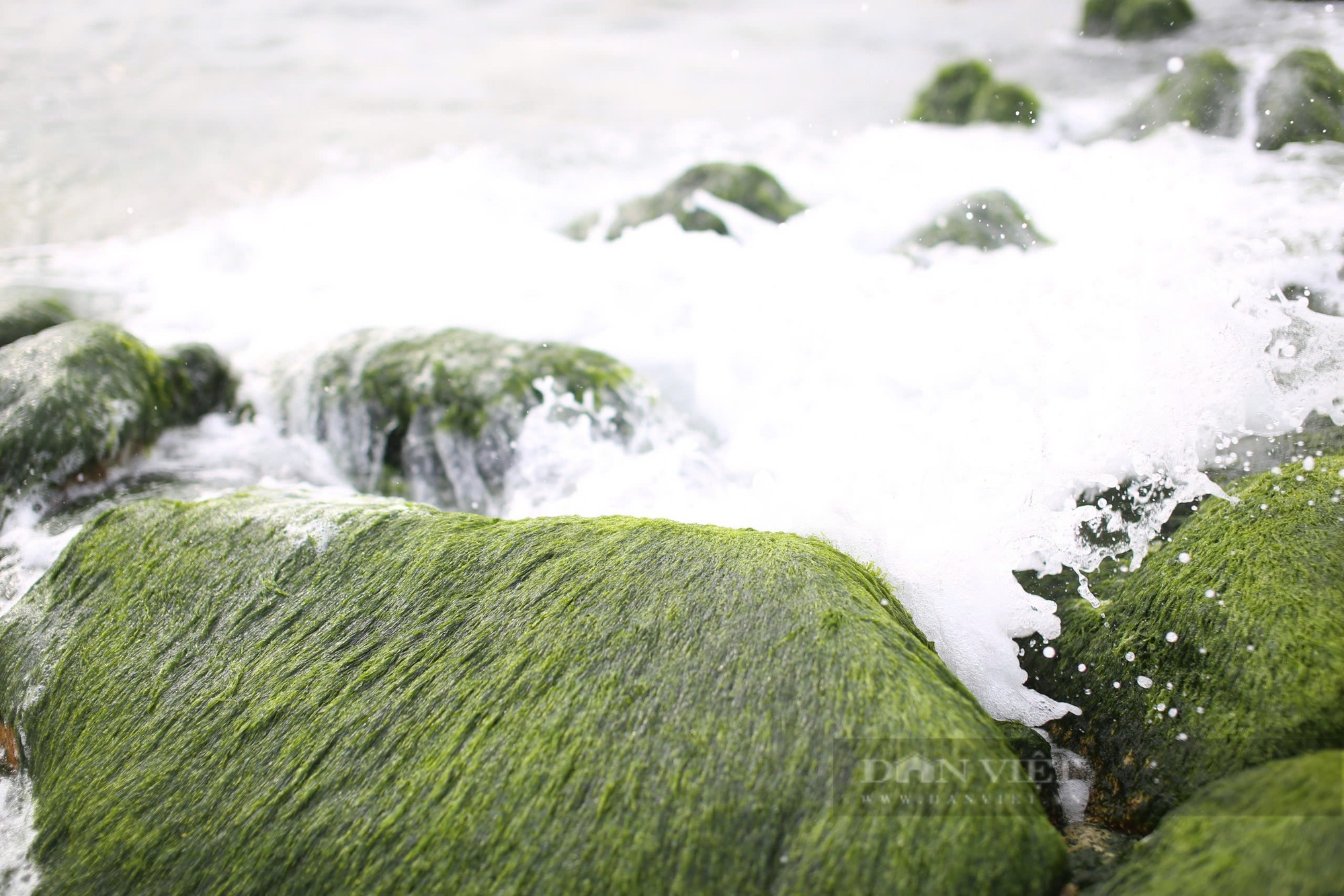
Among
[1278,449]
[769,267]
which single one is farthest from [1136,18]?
[1278,449]

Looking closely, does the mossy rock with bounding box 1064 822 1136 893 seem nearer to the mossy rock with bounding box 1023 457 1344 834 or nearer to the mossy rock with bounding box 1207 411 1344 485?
the mossy rock with bounding box 1023 457 1344 834

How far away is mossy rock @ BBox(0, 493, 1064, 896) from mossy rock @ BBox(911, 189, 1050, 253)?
434cm

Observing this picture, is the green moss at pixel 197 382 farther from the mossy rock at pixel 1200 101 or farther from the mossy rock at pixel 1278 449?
the mossy rock at pixel 1200 101

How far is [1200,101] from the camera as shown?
8234mm

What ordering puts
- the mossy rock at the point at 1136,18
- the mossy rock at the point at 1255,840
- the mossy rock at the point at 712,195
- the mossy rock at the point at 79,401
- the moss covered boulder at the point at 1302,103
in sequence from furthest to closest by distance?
the mossy rock at the point at 1136,18
the mossy rock at the point at 712,195
the moss covered boulder at the point at 1302,103
the mossy rock at the point at 79,401
the mossy rock at the point at 1255,840

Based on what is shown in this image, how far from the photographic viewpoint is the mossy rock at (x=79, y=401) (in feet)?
14.1

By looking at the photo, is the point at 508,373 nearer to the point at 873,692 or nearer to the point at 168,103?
the point at 873,692

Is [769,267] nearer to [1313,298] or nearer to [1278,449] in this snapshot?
[1313,298]

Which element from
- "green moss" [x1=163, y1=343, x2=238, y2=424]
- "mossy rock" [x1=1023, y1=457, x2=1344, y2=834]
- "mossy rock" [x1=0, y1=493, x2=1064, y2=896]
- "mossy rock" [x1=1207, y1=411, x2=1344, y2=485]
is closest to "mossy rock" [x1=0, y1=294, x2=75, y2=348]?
"green moss" [x1=163, y1=343, x2=238, y2=424]

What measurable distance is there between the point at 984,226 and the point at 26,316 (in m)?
7.72

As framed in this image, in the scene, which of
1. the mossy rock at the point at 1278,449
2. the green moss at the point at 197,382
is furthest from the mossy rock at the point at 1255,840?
the green moss at the point at 197,382

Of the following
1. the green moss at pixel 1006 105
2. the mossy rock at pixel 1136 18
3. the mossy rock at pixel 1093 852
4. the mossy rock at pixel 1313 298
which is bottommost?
the mossy rock at pixel 1093 852

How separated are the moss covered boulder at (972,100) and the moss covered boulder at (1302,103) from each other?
Result: 3.05 metres

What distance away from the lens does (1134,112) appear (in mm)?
9195
